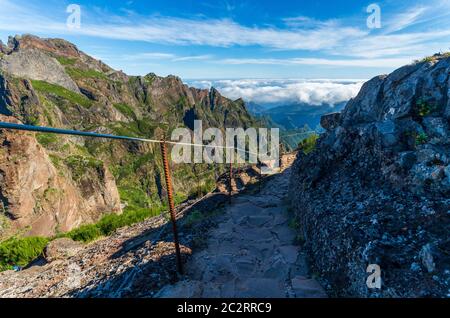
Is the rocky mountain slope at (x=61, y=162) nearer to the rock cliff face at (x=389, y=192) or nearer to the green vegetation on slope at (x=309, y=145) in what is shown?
the rock cliff face at (x=389, y=192)

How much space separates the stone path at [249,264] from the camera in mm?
8188

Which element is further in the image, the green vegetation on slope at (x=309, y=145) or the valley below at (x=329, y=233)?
the green vegetation on slope at (x=309, y=145)

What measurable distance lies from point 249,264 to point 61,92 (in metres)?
195

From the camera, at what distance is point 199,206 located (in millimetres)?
17812

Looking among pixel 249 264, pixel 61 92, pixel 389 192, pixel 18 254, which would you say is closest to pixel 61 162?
pixel 18 254

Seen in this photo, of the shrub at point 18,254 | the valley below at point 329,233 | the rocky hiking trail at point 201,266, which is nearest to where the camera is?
the valley below at point 329,233

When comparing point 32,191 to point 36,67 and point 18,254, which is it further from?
point 36,67

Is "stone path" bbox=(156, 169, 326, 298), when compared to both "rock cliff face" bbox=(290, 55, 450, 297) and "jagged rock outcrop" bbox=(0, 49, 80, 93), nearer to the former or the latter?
"rock cliff face" bbox=(290, 55, 450, 297)

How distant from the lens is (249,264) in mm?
10000

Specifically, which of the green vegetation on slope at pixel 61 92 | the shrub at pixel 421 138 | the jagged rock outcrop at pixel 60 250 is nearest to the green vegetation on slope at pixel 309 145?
the shrub at pixel 421 138

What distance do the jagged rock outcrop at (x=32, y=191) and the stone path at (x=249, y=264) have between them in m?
47.1

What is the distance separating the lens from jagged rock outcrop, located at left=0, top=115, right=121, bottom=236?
4600 centimetres

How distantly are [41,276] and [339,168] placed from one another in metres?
14.6
